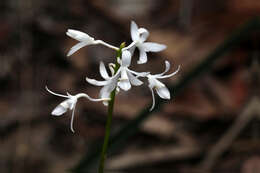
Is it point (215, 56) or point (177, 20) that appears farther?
point (177, 20)

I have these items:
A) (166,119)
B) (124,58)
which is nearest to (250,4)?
(166,119)

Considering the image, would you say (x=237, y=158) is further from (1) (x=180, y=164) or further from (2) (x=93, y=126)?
(2) (x=93, y=126)

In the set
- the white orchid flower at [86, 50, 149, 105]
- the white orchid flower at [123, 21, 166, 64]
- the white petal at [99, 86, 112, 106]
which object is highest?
the white orchid flower at [123, 21, 166, 64]

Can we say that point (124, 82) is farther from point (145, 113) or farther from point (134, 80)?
point (145, 113)

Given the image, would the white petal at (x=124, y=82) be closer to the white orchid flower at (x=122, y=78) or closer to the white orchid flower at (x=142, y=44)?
the white orchid flower at (x=122, y=78)

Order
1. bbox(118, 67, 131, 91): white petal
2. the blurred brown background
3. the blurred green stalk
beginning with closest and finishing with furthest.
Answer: bbox(118, 67, 131, 91): white petal
the blurred green stalk
the blurred brown background

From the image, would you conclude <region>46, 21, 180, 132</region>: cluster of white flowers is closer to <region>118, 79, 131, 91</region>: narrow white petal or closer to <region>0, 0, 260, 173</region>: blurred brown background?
<region>118, 79, 131, 91</region>: narrow white petal

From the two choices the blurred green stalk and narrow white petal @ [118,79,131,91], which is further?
the blurred green stalk

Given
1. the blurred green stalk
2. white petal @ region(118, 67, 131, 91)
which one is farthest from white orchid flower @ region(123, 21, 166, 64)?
the blurred green stalk

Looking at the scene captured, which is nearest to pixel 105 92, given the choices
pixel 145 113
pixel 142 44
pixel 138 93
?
pixel 142 44
